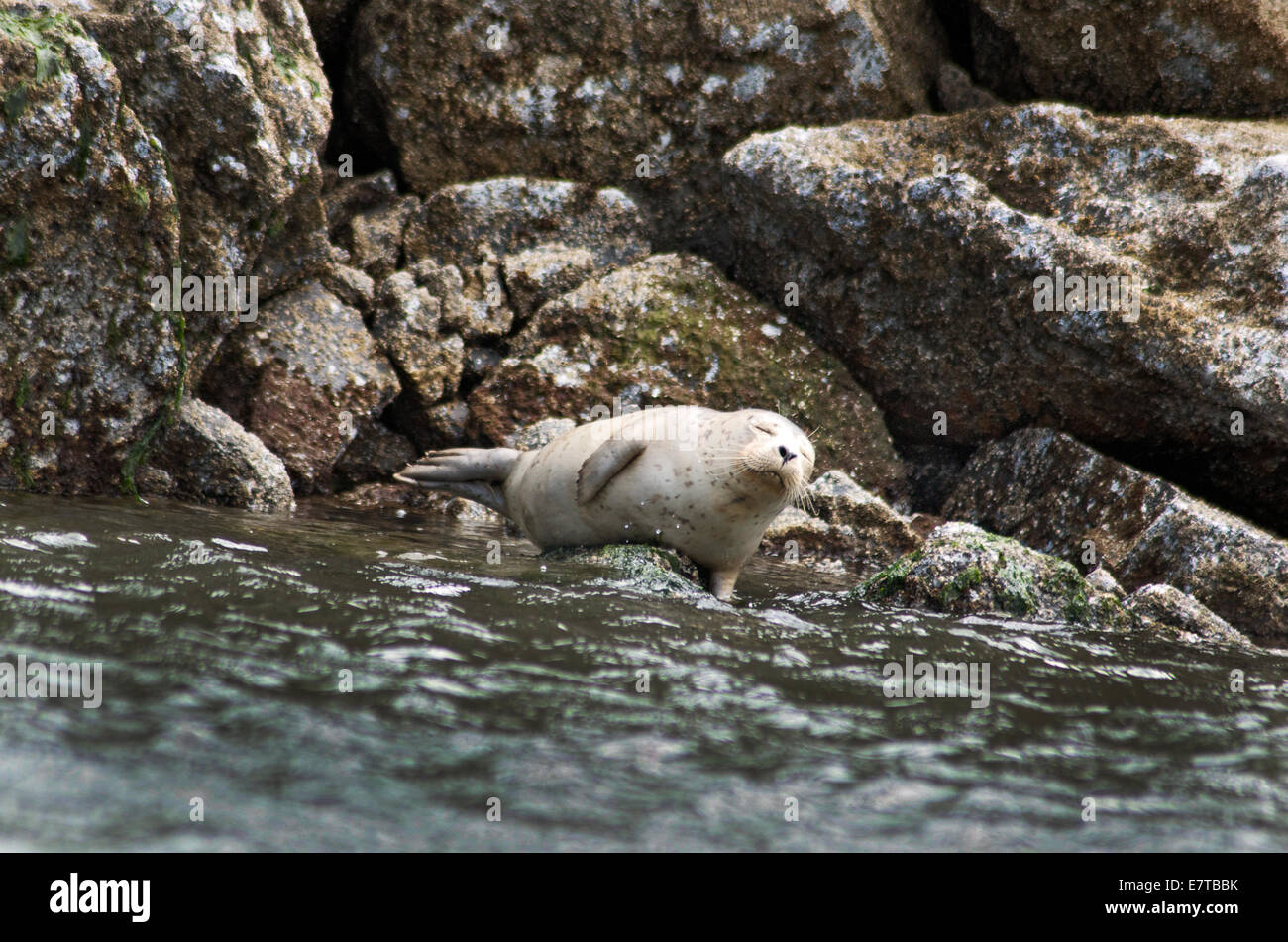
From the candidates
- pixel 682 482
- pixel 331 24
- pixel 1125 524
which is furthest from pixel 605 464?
pixel 331 24

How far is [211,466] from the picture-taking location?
24.8 feet

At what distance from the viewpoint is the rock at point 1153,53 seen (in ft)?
30.3

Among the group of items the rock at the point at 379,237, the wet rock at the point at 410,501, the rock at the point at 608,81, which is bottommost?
the wet rock at the point at 410,501

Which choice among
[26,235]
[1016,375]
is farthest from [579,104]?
[26,235]

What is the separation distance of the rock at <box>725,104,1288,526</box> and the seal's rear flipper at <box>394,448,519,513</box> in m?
3.22

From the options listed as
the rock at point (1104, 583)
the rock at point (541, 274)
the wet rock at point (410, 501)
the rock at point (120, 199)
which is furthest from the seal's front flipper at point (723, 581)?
the rock at point (541, 274)

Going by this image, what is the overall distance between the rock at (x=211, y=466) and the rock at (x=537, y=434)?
1755 mm

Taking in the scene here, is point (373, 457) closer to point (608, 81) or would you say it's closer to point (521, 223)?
point (521, 223)

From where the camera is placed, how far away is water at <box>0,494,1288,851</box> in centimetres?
256

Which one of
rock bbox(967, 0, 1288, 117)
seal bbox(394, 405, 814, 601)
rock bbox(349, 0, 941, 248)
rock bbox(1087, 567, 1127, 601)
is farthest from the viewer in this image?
rock bbox(349, 0, 941, 248)

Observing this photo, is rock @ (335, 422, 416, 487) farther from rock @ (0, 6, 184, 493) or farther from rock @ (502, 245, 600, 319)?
rock @ (0, 6, 184, 493)

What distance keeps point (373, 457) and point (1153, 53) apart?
685cm

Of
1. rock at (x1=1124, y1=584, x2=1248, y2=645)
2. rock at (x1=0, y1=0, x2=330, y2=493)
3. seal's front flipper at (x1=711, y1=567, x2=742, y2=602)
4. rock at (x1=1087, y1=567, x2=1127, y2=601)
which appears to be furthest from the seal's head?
rock at (x1=0, y1=0, x2=330, y2=493)

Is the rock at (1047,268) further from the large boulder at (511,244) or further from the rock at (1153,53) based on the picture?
the large boulder at (511,244)
